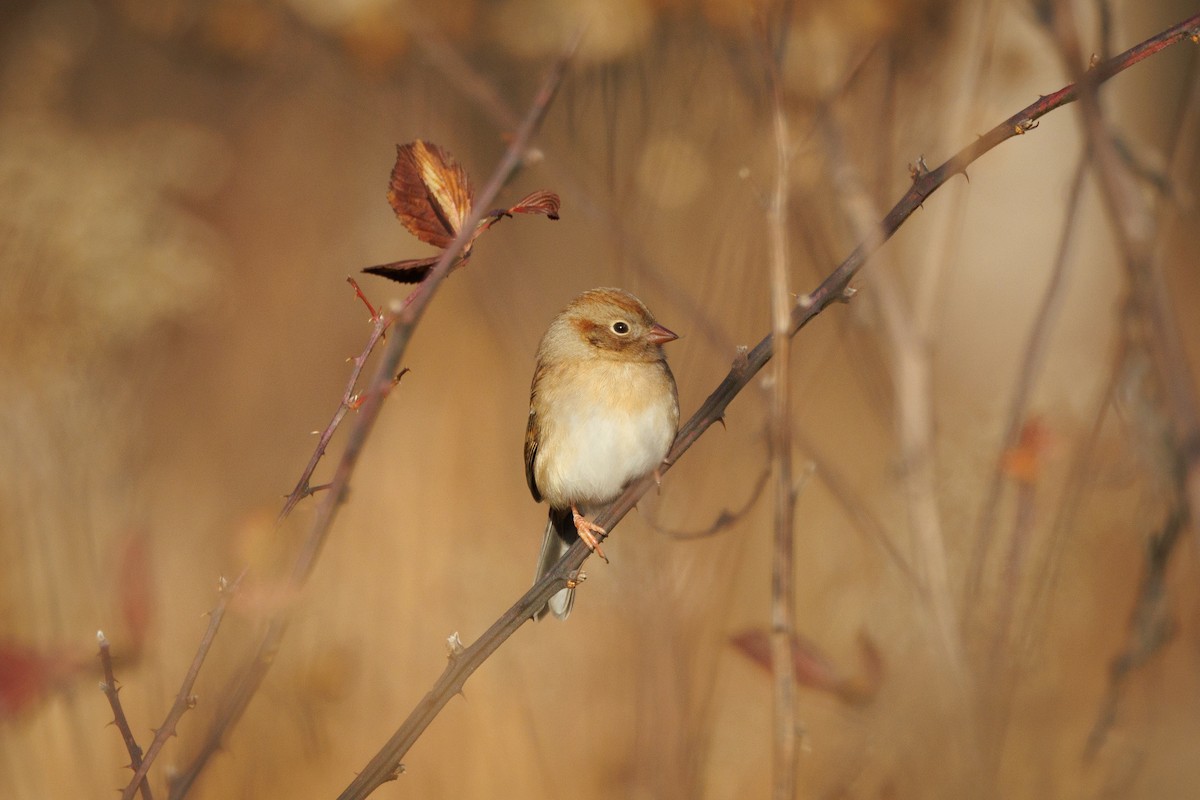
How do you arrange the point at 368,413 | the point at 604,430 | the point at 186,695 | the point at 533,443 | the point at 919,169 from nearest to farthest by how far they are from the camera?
1. the point at 368,413
2. the point at 186,695
3. the point at 919,169
4. the point at 604,430
5. the point at 533,443

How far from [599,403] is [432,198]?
156 cm

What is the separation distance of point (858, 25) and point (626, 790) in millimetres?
2126

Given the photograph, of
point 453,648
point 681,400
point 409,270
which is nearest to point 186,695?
point 453,648

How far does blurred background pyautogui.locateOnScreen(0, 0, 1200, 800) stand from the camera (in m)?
1.67

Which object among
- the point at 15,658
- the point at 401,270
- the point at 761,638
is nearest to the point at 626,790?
the point at 761,638

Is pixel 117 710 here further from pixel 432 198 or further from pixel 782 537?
pixel 782 537

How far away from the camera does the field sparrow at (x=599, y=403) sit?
2.63m

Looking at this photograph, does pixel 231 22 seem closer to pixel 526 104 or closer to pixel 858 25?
pixel 526 104

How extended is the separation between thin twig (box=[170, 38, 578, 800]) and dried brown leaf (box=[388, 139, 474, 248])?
0.47 ft

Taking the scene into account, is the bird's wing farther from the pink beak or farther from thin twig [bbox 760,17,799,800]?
thin twig [bbox 760,17,799,800]

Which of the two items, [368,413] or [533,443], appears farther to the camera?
[533,443]

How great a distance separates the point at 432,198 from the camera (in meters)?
1.13

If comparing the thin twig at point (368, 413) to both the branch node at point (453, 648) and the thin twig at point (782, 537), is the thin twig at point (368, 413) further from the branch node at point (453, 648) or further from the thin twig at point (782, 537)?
the branch node at point (453, 648)

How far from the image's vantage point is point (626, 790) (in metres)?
3.03
